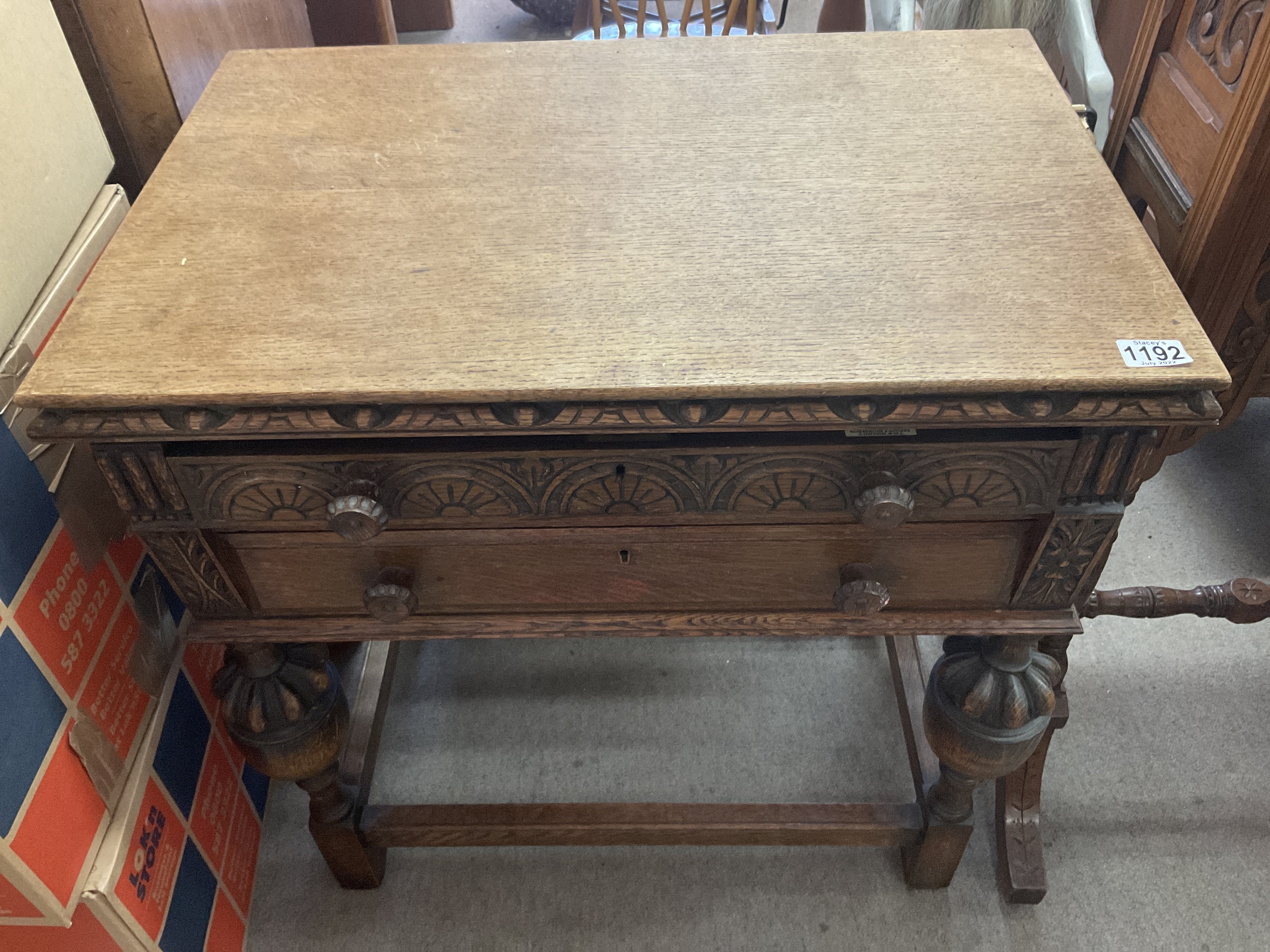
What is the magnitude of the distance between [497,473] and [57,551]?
43 cm

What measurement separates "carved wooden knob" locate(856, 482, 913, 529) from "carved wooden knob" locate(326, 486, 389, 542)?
13.7 inches

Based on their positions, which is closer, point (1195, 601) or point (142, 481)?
point (142, 481)

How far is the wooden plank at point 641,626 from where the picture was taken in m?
0.81

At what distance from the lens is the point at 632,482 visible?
2.30 ft

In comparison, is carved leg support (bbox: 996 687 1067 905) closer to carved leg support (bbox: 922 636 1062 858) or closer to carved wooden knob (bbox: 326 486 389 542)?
carved leg support (bbox: 922 636 1062 858)

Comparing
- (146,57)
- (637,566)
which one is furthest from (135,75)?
(637,566)

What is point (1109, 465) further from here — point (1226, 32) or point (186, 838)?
point (186, 838)

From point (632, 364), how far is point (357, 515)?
23 centimetres

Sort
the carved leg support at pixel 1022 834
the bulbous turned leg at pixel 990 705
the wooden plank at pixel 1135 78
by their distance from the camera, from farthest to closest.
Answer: the wooden plank at pixel 1135 78, the carved leg support at pixel 1022 834, the bulbous turned leg at pixel 990 705

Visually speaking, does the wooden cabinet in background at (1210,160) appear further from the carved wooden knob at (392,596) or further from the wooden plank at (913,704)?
the carved wooden knob at (392,596)

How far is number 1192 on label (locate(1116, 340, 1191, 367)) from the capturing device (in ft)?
2.01

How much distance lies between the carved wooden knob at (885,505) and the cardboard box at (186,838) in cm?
73

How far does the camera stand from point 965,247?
2.34 ft

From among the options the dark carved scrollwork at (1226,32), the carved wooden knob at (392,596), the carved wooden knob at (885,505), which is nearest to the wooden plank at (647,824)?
the carved wooden knob at (392,596)
